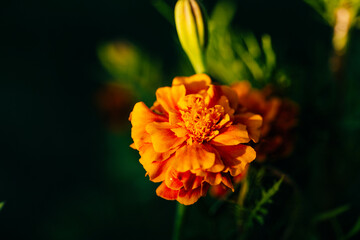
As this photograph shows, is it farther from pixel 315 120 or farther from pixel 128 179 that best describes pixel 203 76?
pixel 128 179

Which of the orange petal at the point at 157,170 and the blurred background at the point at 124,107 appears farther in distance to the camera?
the blurred background at the point at 124,107

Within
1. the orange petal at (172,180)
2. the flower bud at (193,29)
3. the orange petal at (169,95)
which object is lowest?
the orange petal at (172,180)

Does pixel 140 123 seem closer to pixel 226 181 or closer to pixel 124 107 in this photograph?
pixel 226 181

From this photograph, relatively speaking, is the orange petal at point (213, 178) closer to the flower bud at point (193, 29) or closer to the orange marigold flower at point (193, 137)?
the orange marigold flower at point (193, 137)

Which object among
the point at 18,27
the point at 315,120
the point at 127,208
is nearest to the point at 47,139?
the point at 18,27

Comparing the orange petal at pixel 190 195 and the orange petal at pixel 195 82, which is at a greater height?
the orange petal at pixel 195 82

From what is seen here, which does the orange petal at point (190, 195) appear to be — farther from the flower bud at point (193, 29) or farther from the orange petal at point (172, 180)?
the flower bud at point (193, 29)

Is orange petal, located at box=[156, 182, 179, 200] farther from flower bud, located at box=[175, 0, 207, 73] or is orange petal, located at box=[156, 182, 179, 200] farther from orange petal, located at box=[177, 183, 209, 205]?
flower bud, located at box=[175, 0, 207, 73]

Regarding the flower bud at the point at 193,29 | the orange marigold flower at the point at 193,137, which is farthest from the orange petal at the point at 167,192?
the flower bud at the point at 193,29
